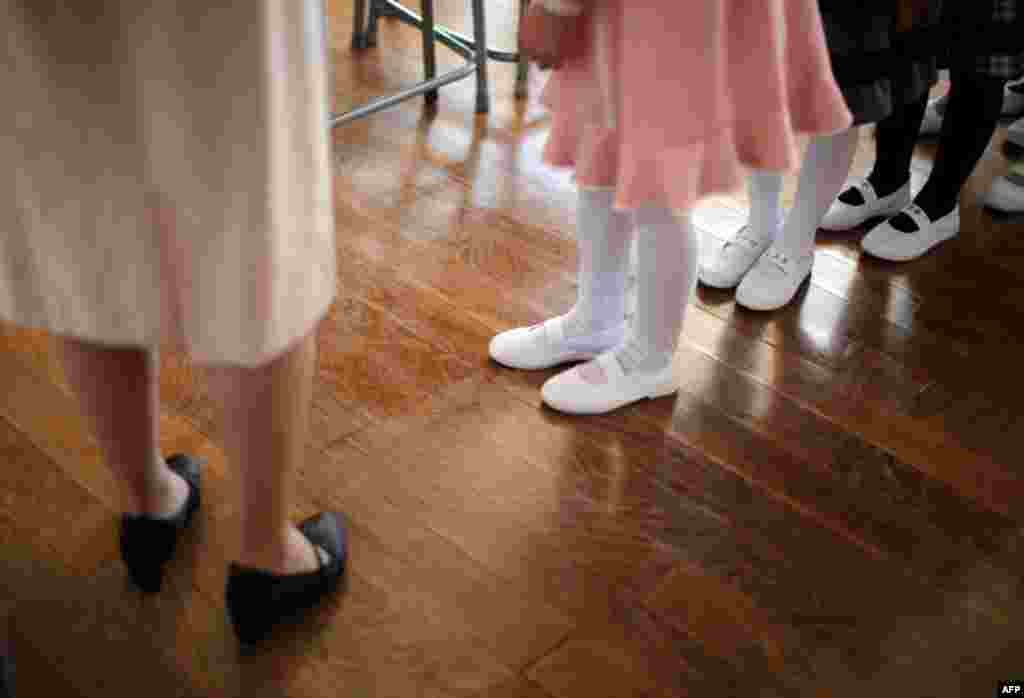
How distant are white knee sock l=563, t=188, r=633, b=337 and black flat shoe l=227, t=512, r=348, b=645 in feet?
1.70

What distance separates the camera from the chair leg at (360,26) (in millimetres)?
2586

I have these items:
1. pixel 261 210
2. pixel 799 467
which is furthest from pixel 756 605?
pixel 261 210

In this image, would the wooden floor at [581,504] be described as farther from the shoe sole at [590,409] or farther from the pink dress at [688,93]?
the pink dress at [688,93]

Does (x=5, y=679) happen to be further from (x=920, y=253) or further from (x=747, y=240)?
(x=920, y=253)

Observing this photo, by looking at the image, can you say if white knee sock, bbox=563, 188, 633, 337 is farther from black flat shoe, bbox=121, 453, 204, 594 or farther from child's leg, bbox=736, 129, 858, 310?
black flat shoe, bbox=121, 453, 204, 594

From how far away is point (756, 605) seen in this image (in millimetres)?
1238

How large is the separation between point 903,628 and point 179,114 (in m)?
1.00

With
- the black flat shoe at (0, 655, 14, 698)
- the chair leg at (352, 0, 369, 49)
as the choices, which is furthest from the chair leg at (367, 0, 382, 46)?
the black flat shoe at (0, 655, 14, 698)

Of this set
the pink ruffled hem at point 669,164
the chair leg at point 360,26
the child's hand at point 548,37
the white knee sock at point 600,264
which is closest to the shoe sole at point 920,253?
the white knee sock at point 600,264

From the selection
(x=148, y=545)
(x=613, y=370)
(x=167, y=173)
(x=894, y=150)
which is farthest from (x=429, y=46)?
(x=167, y=173)

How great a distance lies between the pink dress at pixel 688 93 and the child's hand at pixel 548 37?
0.6 inches

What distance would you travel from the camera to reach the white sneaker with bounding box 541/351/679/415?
150cm

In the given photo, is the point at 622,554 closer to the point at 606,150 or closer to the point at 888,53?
the point at 606,150

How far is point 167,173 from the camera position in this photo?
2.50 ft
